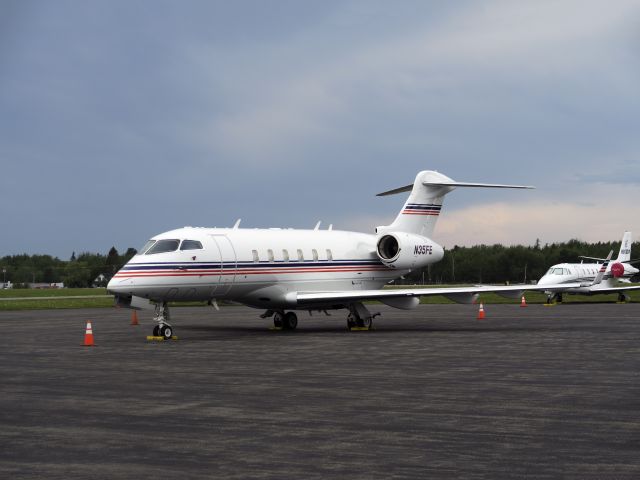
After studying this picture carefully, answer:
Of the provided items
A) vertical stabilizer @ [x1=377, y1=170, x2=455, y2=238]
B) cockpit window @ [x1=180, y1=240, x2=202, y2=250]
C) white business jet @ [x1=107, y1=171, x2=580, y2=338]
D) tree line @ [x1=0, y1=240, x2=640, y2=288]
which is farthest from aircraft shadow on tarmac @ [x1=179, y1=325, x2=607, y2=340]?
tree line @ [x1=0, y1=240, x2=640, y2=288]

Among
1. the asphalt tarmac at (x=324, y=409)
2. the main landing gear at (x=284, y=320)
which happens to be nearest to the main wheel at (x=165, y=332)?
the asphalt tarmac at (x=324, y=409)

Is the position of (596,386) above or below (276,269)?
below

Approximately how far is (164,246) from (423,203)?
10.6 meters

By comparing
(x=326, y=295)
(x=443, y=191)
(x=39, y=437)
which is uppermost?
(x=443, y=191)

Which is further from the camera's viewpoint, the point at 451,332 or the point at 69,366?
the point at 451,332

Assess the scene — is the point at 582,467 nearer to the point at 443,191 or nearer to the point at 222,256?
Result: the point at 222,256

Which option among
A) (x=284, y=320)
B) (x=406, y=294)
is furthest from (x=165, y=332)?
(x=406, y=294)

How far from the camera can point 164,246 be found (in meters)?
21.6

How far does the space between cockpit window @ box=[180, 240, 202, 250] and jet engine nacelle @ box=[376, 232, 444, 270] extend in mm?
7299

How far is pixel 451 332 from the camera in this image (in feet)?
76.2

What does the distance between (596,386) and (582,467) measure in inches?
210

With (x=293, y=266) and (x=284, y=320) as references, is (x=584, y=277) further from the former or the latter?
(x=293, y=266)

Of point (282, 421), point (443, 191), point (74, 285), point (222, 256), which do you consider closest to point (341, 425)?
point (282, 421)

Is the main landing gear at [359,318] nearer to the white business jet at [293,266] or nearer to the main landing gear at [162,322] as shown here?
the white business jet at [293,266]
